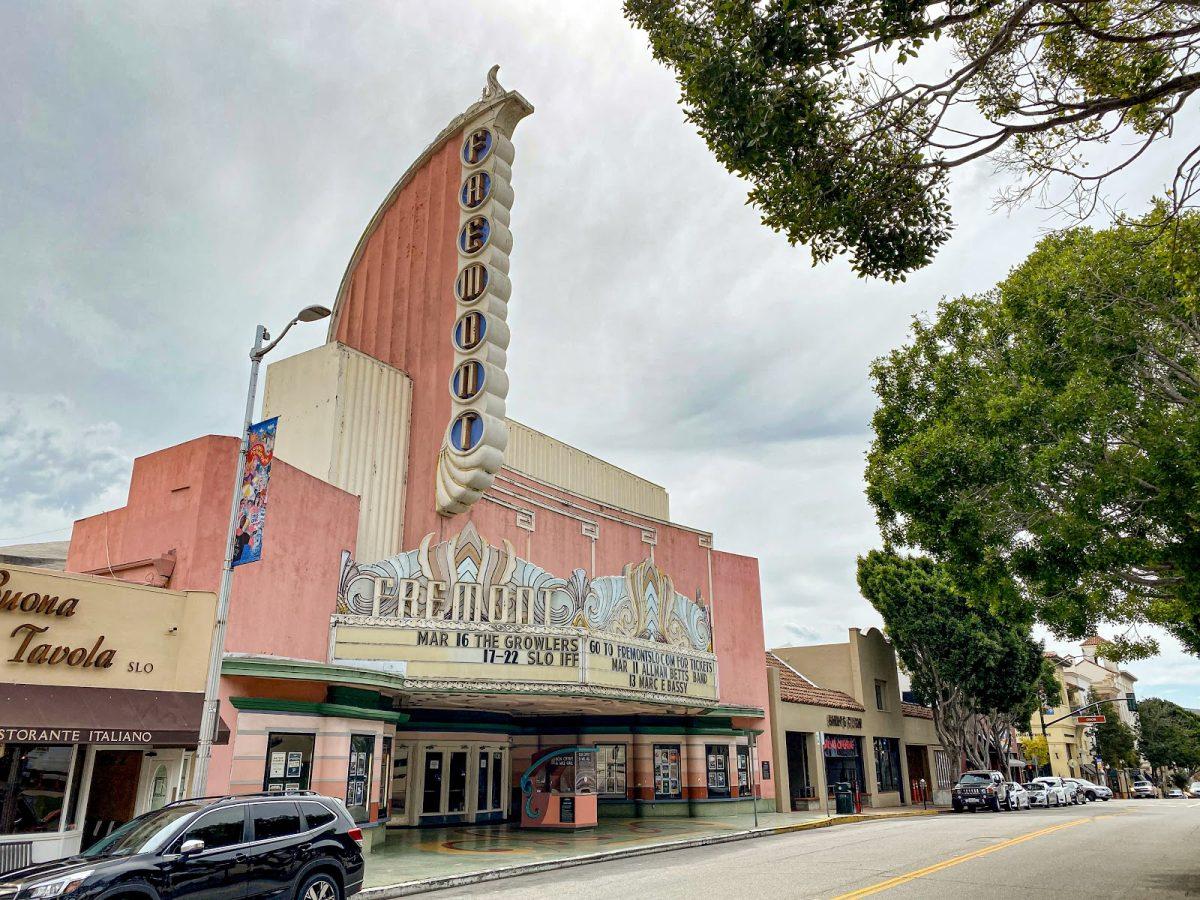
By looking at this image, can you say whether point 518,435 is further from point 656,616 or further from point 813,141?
point 813,141

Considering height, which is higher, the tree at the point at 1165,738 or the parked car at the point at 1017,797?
the tree at the point at 1165,738

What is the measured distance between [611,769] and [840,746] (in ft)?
45.4

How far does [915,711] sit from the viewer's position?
45281 mm

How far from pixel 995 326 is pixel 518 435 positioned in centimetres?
1376

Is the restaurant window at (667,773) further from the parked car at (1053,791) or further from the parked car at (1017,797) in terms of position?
the parked car at (1053,791)

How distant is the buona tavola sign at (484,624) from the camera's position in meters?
18.6

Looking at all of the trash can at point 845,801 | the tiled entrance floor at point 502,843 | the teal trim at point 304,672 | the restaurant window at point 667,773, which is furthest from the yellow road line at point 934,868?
the restaurant window at point 667,773

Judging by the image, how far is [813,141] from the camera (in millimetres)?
10117

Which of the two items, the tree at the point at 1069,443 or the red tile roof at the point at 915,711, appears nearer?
the tree at the point at 1069,443

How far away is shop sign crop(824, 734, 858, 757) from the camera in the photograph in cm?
3631

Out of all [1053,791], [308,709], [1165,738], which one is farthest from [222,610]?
[1165,738]

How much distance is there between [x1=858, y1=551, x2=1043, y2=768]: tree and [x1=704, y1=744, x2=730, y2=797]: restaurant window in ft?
44.9

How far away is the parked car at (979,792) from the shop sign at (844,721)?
15.0ft

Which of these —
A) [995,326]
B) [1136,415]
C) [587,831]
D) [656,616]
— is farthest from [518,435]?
[1136,415]
